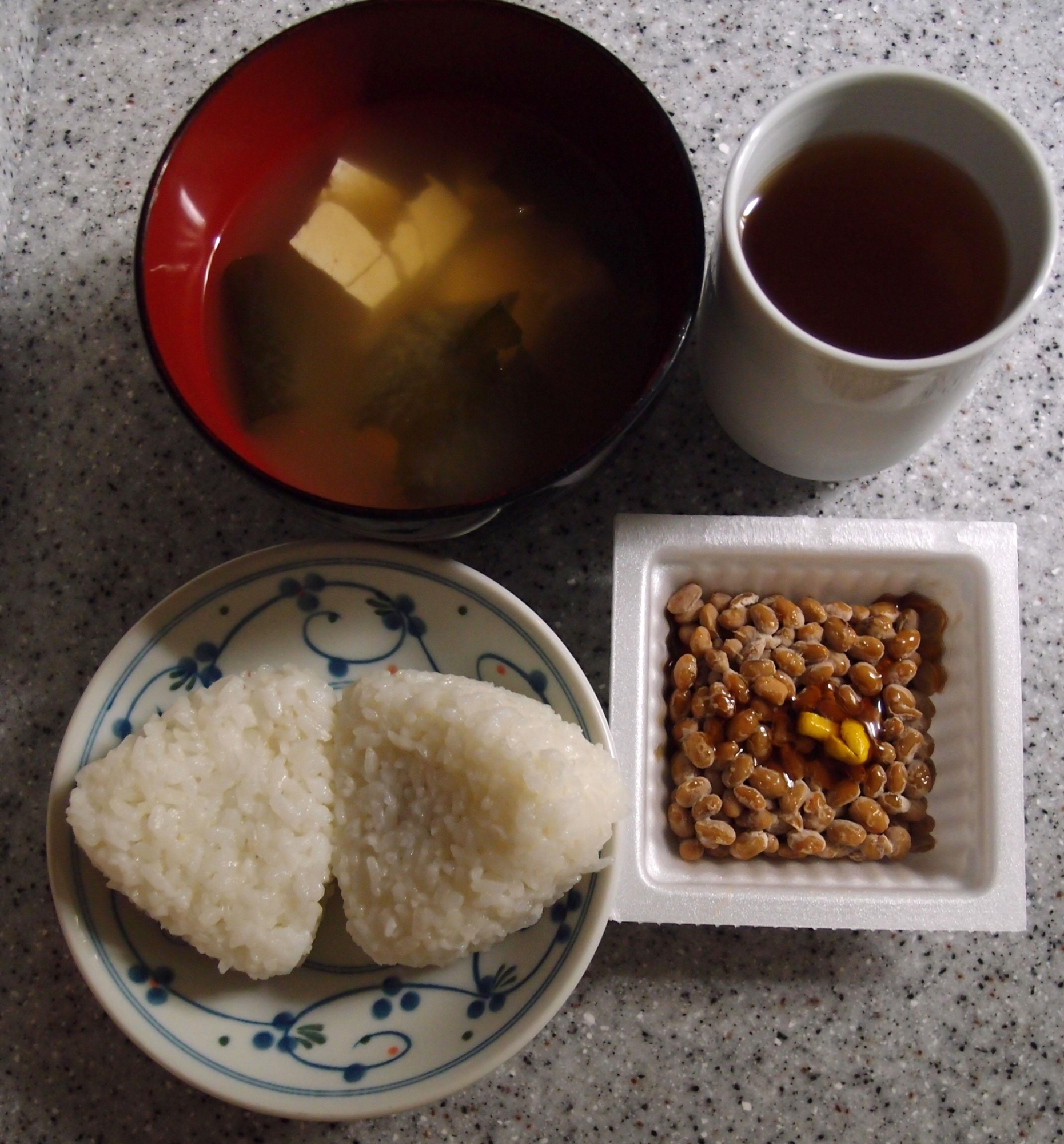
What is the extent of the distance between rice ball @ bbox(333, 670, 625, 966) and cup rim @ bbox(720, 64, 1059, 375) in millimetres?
384

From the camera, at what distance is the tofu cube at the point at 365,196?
0.95 meters

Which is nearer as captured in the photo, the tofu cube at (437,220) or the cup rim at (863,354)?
the cup rim at (863,354)

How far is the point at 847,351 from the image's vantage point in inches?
32.9

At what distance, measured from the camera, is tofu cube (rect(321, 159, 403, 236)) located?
0.95m

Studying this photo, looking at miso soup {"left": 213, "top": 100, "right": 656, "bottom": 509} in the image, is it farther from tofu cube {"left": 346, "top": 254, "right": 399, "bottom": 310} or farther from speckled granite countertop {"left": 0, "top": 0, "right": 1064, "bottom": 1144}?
speckled granite countertop {"left": 0, "top": 0, "right": 1064, "bottom": 1144}

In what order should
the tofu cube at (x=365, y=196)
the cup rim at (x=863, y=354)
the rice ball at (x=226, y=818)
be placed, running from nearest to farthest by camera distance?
the cup rim at (x=863, y=354)
the rice ball at (x=226, y=818)
the tofu cube at (x=365, y=196)

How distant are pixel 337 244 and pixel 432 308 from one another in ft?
0.36

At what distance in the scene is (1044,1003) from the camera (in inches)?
39.9

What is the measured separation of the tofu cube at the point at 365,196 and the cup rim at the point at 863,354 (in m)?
0.33

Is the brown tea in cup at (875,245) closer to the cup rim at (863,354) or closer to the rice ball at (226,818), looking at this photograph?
the cup rim at (863,354)

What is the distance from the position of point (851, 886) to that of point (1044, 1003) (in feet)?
0.88

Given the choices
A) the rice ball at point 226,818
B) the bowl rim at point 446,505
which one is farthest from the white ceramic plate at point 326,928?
the bowl rim at point 446,505

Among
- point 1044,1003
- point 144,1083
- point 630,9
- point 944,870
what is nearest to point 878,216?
point 630,9

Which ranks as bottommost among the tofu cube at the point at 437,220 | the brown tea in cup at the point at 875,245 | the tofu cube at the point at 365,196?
the brown tea in cup at the point at 875,245
